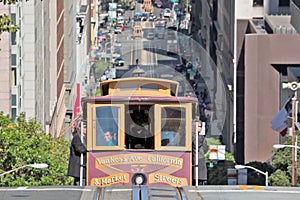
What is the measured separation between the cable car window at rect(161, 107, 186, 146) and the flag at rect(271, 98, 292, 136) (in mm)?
38726

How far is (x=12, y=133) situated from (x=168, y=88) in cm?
1565

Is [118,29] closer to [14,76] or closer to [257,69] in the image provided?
[257,69]

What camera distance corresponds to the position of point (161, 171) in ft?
66.2

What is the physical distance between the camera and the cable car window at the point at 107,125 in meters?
20.5

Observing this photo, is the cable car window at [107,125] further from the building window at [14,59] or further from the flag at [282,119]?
the flag at [282,119]

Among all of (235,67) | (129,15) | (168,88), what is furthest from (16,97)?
(129,15)

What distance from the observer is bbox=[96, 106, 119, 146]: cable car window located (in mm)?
20516

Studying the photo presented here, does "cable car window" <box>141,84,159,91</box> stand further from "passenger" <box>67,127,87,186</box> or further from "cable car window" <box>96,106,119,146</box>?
"passenger" <box>67,127,87,186</box>

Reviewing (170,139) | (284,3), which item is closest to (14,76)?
(284,3)

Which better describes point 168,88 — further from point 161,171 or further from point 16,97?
point 16,97

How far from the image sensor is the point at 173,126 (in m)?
21.0

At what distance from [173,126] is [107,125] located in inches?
49.1

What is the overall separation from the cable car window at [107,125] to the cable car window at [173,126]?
87 centimetres

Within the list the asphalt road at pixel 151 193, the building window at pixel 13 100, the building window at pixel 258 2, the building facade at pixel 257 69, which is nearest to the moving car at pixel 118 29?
the building window at pixel 258 2
